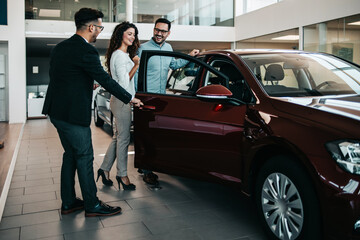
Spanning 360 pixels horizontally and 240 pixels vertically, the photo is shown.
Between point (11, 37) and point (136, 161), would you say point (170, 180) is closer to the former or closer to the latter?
point (136, 161)

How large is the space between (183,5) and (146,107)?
1140cm

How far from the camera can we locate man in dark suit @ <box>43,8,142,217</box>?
3035 mm

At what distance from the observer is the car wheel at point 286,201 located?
2229 mm

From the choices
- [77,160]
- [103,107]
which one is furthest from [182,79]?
[103,107]

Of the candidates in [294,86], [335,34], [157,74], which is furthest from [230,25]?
[294,86]

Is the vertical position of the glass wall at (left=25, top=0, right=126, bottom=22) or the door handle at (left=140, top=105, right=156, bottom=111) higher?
the glass wall at (left=25, top=0, right=126, bottom=22)

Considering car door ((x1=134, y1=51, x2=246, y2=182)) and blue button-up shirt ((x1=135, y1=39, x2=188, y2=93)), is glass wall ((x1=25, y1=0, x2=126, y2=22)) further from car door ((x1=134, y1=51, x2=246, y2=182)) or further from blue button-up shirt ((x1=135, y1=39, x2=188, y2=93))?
car door ((x1=134, y1=51, x2=246, y2=182))

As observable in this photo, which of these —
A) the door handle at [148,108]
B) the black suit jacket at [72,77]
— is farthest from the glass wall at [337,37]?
the black suit jacket at [72,77]

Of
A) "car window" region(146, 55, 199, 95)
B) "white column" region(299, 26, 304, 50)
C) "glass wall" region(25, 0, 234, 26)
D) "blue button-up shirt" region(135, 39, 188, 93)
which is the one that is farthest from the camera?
"glass wall" region(25, 0, 234, 26)

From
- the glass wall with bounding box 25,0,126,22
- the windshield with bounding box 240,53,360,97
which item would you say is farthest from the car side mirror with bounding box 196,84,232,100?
the glass wall with bounding box 25,0,126,22

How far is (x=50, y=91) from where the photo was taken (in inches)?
123

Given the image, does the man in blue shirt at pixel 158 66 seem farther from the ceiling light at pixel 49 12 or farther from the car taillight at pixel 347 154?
the ceiling light at pixel 49 12

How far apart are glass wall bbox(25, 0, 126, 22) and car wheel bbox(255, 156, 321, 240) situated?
11089mm

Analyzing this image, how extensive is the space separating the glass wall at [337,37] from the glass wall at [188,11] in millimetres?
4331
